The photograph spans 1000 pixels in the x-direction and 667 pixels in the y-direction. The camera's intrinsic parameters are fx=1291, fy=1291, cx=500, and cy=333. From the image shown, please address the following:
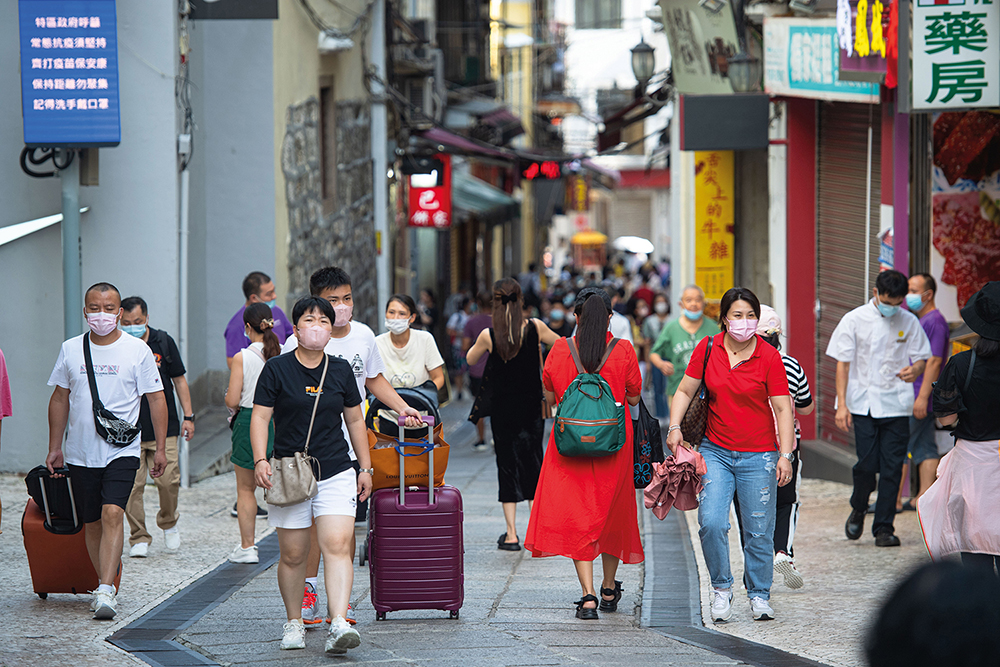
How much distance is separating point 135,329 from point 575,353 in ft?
9.70

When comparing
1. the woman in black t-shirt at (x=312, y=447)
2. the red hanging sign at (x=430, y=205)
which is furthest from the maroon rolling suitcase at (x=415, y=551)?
the red hanging sign at (x=430, y=205)

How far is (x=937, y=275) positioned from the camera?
10.0 metres

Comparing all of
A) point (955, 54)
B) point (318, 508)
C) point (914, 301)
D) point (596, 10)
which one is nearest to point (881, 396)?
point (914, 301)

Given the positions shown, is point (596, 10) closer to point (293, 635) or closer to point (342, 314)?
point (342, 314)

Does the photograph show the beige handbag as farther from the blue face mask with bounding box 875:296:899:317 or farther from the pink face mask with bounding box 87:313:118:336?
the blue face mask with bounding box 875:296:899:317

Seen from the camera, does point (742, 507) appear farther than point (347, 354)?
No

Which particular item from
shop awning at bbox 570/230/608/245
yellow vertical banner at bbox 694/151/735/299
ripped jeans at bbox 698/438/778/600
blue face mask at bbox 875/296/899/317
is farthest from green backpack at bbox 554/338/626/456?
shop awning at bbox 570/230/608/245

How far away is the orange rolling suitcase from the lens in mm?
6539

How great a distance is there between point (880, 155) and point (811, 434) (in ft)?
9.67

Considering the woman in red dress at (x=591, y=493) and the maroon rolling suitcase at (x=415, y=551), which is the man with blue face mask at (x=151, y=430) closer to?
the maroon rolling suitcase at (x=415, y=551)

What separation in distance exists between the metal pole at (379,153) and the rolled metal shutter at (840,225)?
24.4 feet

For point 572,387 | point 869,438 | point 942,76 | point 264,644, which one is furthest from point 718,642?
point 942,76

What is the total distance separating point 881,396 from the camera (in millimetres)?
8344

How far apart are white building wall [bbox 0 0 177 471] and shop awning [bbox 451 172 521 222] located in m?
15.8
